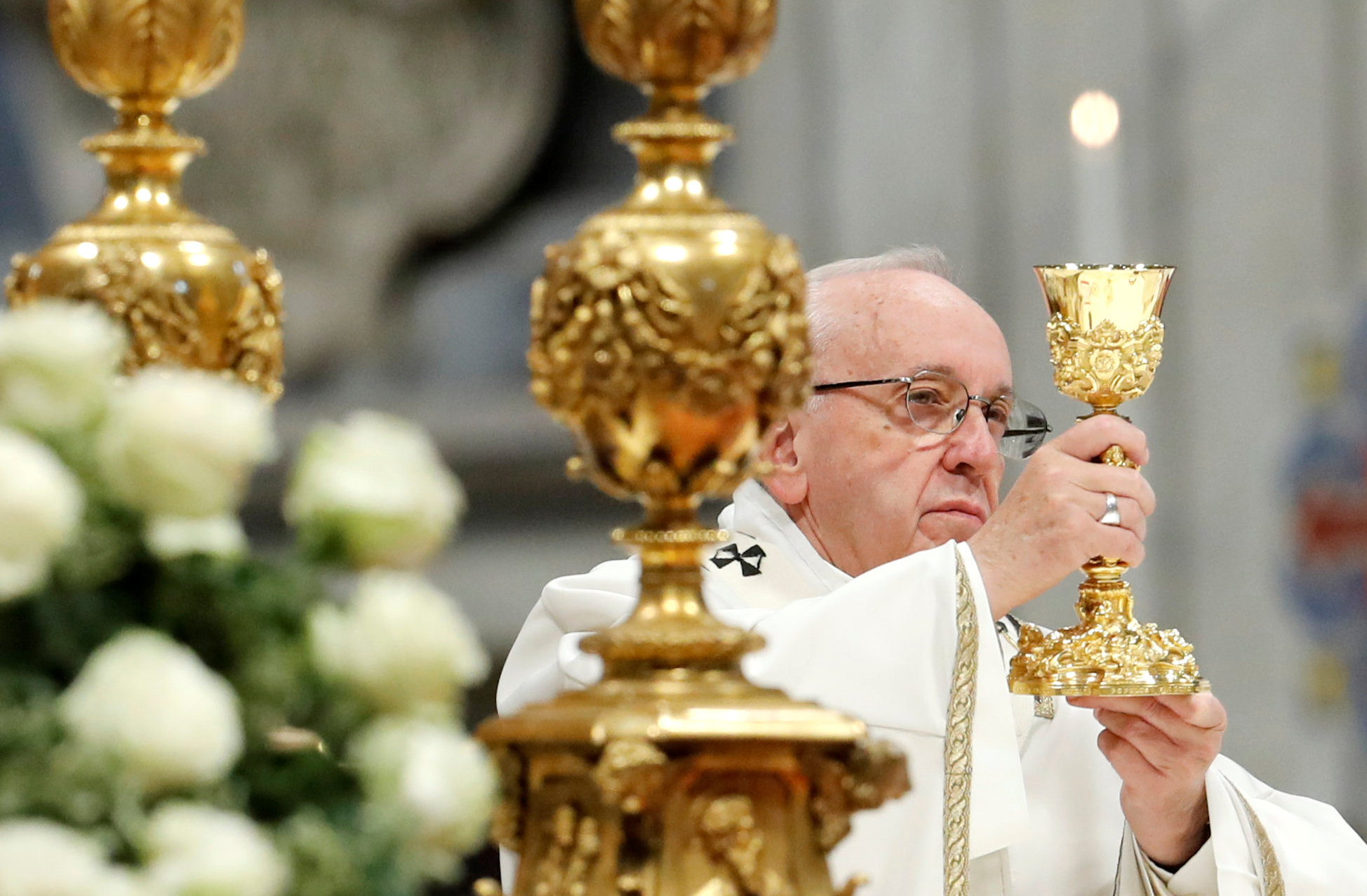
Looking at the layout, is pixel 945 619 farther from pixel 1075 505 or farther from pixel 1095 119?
pixel 1095 119

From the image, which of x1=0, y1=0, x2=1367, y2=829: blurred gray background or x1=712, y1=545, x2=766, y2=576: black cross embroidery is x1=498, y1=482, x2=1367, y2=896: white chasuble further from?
x1=0, y1=0, x2=1367, y2=829: blurred gray background

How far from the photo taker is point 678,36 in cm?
146

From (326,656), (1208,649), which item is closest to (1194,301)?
(1208,649)

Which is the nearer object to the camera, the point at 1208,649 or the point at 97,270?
the point at 97,270

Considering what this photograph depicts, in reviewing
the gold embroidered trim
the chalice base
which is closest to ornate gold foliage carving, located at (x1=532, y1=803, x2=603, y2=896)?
the chalice base

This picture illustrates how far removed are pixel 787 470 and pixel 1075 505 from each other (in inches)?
38.1

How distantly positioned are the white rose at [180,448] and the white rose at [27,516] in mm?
43

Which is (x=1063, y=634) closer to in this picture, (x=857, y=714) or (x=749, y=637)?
(x=857, y=714)

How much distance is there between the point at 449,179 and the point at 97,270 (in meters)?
2.82

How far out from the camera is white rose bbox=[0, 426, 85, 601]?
1.09m

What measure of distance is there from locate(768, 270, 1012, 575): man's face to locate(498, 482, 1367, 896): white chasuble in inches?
2.6

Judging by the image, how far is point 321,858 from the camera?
3.69 feet

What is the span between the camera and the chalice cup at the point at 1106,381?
2.33m

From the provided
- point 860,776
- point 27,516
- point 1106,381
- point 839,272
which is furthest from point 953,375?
point 27,516
